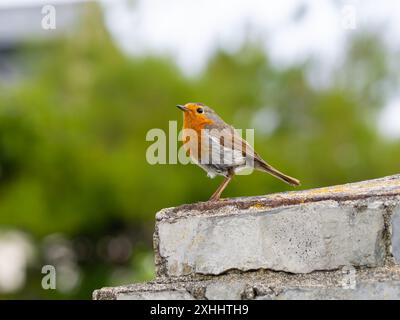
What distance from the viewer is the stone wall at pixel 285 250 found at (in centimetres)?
290

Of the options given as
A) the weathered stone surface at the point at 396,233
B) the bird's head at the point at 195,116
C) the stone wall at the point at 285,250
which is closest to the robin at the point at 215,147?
the bird's head at the point at 195,116

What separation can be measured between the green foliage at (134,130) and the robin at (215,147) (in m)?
8.63

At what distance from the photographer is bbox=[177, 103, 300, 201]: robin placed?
4.41 metres

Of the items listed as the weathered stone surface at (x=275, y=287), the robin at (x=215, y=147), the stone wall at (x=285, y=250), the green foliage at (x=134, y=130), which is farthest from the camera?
the green foliage at (x=134, y=130)

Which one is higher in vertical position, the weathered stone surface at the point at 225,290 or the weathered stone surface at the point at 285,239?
the weathered stone surface at the point at 285,239

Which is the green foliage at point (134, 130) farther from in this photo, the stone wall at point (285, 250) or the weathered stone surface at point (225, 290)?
the weathered stone surface at point (225, 290)

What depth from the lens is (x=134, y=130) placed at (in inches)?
583

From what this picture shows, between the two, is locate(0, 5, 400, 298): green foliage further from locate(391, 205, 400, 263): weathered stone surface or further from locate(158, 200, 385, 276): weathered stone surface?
locate(391, 205, 400, 263): weathered stone surface

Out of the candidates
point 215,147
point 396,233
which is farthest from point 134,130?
point 396,233

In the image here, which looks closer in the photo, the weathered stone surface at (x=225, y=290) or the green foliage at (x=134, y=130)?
the weathered stone surface at (x=225, y=290)

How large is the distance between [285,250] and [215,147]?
153 cm

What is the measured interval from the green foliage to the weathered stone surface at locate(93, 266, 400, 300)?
10.2 meters
